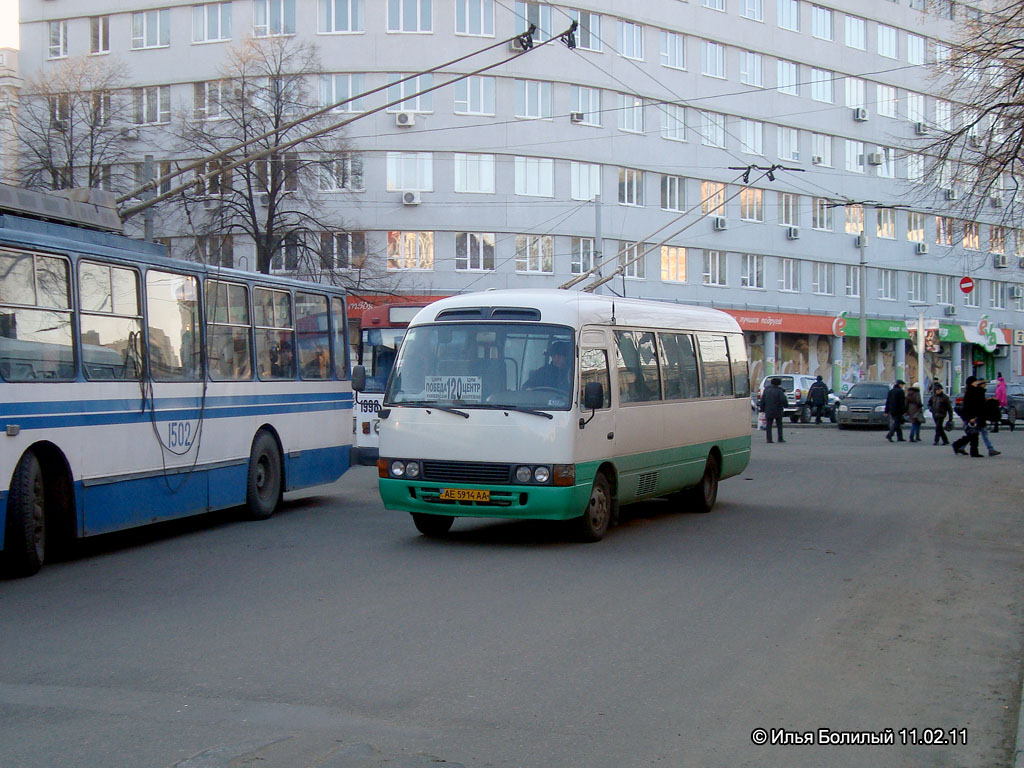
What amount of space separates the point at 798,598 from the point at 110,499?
6543 millimetres

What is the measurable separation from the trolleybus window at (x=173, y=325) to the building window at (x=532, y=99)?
35.2m

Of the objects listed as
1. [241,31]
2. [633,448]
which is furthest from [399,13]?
[633,448]

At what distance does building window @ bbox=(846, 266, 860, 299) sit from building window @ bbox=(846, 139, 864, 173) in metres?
5.08

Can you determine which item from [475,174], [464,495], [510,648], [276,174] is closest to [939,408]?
[475,174]

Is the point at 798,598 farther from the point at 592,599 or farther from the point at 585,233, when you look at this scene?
the point at 585,233

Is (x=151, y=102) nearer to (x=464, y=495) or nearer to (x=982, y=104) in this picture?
(x=982, y=104)

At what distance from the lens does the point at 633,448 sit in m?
13.0

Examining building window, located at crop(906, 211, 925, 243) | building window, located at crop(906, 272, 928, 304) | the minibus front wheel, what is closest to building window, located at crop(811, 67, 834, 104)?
building window, located at crop(906, 211, 925, 243)

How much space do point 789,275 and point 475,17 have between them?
20.8 meters

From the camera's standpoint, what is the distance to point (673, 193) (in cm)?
5141

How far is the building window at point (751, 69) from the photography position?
2114 inches

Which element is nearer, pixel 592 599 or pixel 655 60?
pixel 592 599

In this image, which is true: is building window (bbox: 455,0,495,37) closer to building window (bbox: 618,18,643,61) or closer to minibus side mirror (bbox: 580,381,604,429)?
building window (bbox: 618,18,643,61)

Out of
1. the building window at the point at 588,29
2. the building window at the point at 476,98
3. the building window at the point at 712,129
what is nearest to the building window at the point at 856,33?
the building window at the point at 712,129
